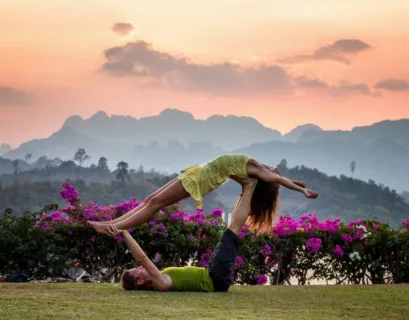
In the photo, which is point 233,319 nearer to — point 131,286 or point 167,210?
point 131,286

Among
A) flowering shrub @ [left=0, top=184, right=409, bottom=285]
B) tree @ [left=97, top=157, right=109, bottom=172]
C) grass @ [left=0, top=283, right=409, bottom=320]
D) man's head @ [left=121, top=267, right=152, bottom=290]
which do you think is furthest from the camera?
tree @ [left=97, top=157, right=109, bottom=172]

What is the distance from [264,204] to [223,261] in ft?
4.19

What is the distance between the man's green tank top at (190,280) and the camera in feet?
27.2

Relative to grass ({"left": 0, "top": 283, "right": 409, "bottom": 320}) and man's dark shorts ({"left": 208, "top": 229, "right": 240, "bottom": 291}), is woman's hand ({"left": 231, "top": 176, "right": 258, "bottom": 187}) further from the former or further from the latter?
grass ({"left": 0, "top": 283, "right": 409, "bottom": 320})

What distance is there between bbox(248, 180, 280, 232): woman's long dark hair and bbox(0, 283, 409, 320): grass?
2.79 ft

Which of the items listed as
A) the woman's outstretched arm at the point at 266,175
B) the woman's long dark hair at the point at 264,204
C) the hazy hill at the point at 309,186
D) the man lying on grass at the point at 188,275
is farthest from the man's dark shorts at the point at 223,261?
the hazy hill at the point at 309,186

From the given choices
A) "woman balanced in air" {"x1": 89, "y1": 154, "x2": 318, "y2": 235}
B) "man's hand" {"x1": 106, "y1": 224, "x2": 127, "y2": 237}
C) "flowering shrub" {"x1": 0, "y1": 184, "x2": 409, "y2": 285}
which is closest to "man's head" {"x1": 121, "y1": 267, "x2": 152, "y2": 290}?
"man's hand" {"x1": 106, "y1": 224, "x2": 127, "y2": 237}

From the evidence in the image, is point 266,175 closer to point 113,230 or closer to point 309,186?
point 113,230

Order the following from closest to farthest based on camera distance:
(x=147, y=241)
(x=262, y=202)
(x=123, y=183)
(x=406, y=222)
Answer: (x=262, y=202) < (x=147, y=241) < (x=406, y=222) < (x=123, y=183)

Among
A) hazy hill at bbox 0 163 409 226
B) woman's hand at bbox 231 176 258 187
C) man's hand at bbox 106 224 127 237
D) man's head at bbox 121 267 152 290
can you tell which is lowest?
man's head at bbox 121 267 152 290

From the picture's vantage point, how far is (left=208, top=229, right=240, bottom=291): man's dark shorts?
27.3ft

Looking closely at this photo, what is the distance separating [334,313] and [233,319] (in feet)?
4.34

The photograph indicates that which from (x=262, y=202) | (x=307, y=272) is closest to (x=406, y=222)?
(x=307, y=272)

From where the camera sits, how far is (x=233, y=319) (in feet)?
20.4
